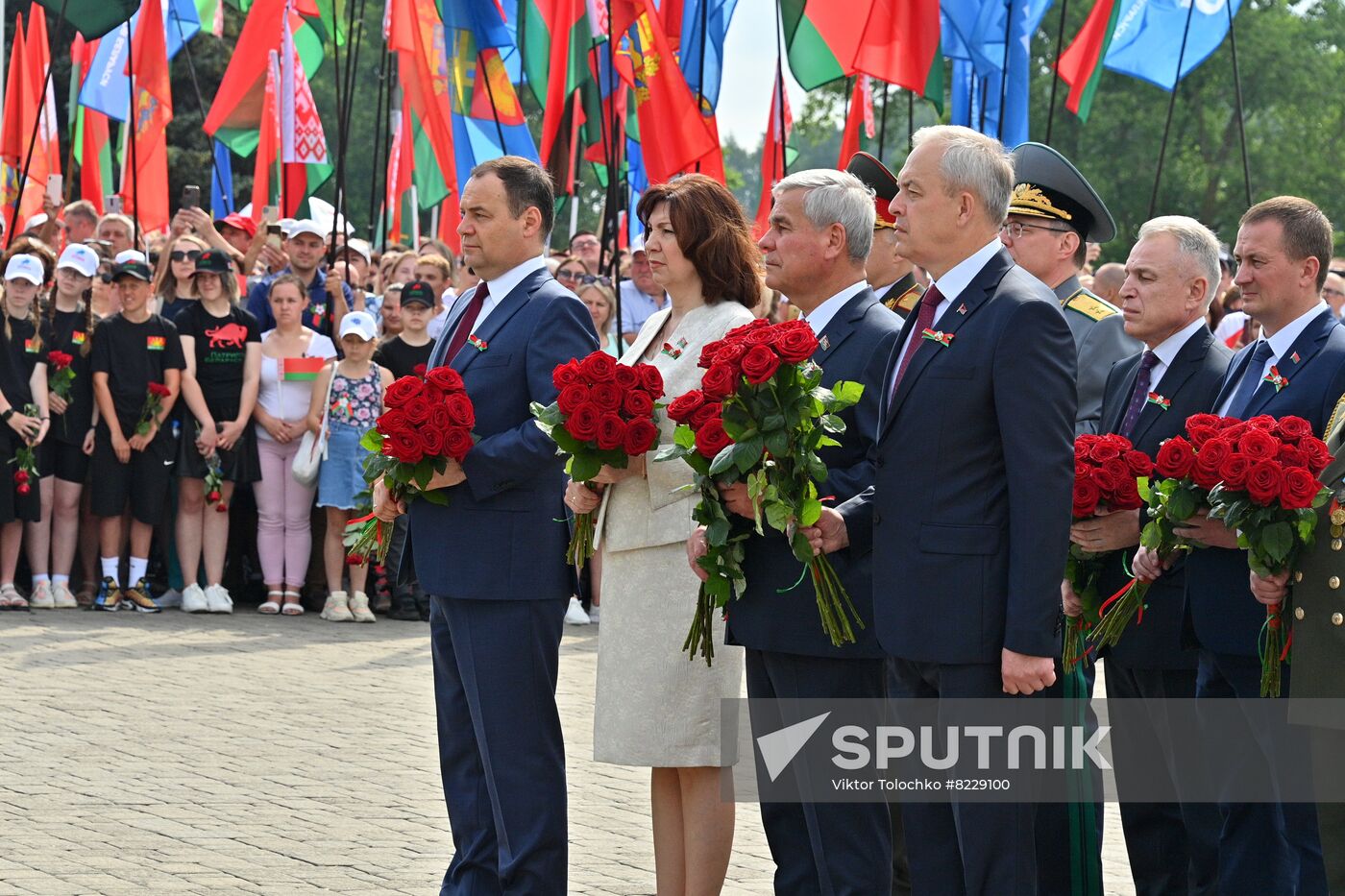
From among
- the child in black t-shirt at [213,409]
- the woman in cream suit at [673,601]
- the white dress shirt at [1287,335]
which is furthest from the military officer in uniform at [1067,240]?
the child in black t-shirt at [213,409]

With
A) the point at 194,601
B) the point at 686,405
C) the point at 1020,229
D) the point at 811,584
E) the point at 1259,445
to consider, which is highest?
the point at 1020,229

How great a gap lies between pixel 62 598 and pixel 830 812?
874 centimetres

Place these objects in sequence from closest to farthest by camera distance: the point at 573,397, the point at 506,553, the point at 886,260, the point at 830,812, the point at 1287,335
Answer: the point at 830,812
the point at 573,397
the point at 1287,335
the point at 506,553
the point at 886,260

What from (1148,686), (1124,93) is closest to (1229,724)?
(1148,686)

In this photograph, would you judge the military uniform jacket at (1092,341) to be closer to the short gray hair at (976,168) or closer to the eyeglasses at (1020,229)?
the eyeglasses at (1020,229)

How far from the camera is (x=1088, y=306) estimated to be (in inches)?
238

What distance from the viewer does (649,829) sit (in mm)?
6750

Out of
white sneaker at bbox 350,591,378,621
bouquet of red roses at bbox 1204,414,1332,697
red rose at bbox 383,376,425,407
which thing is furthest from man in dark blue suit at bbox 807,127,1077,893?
white sneaker at bbox 350,591,378,621

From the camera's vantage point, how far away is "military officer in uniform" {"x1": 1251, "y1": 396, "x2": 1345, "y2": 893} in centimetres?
438

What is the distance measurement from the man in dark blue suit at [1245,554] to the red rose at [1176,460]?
321 millimetres

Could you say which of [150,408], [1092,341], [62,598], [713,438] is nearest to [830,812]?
[713,438]

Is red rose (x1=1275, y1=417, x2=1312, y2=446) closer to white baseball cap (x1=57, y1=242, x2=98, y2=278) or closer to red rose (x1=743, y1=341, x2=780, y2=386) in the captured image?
red rose (x1=743, y1=341, x2=780, y2=386)

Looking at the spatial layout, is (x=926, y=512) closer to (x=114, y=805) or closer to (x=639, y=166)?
(x=114, y=805)

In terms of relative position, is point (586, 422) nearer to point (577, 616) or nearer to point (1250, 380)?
point (1250, 380)
